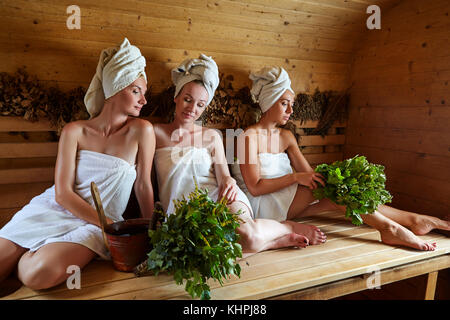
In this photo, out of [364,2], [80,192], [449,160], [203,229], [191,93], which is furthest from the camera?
[364,2]

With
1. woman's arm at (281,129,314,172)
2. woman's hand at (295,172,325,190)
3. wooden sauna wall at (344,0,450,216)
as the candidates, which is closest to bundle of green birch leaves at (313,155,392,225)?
woman's hand at (295,172,325,190)

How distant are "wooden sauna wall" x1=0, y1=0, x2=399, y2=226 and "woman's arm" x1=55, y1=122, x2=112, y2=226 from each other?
0.40 m

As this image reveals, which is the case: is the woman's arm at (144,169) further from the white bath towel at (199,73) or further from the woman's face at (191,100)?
the white bath towel at (199,73)

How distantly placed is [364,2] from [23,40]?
2.52 metres

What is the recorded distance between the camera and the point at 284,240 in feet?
6.49

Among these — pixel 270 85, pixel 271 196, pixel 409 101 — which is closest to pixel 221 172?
pixel 271 196

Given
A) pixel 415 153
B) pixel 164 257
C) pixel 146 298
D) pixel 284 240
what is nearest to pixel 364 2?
pixel 415 153

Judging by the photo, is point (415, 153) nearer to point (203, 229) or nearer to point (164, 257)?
point (203, 229)

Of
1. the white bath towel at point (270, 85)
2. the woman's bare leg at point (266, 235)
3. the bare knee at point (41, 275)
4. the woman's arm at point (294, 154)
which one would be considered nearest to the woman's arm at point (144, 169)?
the woman's bare leg at point (266, 235)

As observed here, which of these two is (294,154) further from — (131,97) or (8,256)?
(8,256)

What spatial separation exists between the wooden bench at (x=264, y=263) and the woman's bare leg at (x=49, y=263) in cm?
6

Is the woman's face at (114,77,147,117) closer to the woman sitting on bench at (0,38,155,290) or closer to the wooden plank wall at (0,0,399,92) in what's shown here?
the woman sitting on bench at (0,38,155,290)

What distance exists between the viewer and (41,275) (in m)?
1.42

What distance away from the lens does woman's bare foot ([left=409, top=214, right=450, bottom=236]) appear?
221cm
